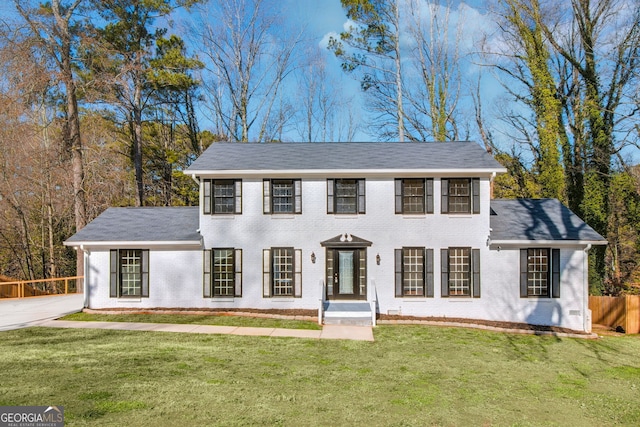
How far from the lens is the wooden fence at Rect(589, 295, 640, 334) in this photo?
14.8 metres

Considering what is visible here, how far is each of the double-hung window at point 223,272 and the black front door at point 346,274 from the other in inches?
139

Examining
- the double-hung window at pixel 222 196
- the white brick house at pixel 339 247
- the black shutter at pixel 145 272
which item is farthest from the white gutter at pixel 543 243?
the black shutter at pixel 145 272

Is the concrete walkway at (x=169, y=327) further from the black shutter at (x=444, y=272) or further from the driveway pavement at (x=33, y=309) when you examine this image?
the black shutter at (x=444, y=272)

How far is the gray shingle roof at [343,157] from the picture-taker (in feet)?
46.6

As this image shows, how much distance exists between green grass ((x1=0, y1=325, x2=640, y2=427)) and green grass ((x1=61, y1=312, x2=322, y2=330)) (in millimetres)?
1584

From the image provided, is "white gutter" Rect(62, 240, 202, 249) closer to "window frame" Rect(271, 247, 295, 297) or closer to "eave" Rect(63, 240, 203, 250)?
"eave" Rect(63, 240, 203, 250)

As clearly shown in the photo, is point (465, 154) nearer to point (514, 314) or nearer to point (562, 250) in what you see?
point (562, 250)

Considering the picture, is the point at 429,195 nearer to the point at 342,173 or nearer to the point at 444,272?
the point at 444,272

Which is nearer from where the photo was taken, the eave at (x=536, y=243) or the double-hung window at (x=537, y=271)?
the eave at (x=536, y=243)

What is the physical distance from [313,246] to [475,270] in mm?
5848

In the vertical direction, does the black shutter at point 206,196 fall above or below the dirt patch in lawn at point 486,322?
above

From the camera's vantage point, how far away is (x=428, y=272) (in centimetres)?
1396

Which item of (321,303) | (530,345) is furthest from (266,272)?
(530,345)

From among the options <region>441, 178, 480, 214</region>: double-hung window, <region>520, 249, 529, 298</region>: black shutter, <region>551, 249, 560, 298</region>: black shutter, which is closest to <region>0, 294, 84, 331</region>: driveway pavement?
<region>441, 178, 480, 214</region>: double-hung window
